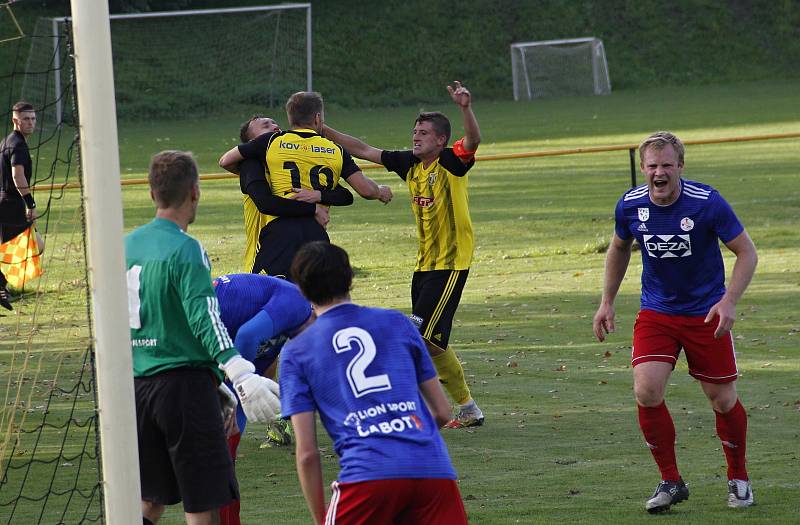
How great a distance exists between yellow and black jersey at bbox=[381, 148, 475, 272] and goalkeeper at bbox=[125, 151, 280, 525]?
3974mm

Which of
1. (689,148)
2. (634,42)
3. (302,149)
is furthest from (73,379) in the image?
(634,42)

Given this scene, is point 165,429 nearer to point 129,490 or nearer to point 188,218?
point 129,490

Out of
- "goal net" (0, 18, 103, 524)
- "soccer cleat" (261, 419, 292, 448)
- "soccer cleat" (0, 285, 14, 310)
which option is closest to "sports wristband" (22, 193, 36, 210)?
"soccer cleat" (0, 285, 14, 310)

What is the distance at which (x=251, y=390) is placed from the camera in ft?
15.7

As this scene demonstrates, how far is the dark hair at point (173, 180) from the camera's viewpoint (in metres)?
4.98

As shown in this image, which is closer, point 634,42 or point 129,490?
point 129,490

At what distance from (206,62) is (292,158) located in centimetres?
3853

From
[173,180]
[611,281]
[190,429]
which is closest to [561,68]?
[611,281]

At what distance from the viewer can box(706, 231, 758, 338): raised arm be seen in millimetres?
6418

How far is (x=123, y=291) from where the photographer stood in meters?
4.79

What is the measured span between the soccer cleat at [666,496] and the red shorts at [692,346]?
0.58 meters

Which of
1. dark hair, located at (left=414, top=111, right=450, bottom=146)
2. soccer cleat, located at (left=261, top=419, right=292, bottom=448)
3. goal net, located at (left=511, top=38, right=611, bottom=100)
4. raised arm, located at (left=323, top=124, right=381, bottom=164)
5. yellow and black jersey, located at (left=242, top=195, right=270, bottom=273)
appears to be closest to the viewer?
soccer cleat, located at (left=261, top=419, right=292, bottom=448)

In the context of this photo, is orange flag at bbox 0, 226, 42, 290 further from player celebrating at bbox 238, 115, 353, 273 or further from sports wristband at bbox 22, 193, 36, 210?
player celebrating at bbox 238, 115, 353, 273

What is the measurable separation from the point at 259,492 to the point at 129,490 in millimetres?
2307
